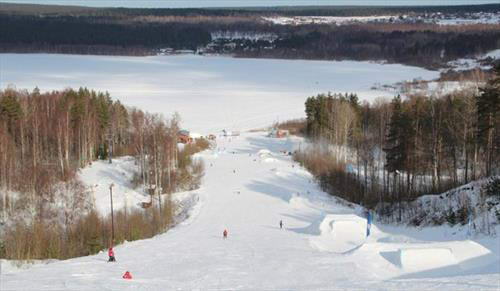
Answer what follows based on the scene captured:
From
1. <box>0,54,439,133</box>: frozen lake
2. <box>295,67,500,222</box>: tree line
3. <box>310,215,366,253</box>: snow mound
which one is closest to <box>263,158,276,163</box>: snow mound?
<box>295,67,500,222</box>: tree line

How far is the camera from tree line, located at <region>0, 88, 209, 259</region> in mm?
30406

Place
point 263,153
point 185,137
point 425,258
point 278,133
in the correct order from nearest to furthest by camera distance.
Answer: point 425,258, point 263,153, point 185,137, point 278,133

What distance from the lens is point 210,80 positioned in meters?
132

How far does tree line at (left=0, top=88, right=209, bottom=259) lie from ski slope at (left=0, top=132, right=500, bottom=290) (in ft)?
10.6

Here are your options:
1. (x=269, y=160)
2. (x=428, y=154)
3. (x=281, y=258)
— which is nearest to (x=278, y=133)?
(x=269, y=160)

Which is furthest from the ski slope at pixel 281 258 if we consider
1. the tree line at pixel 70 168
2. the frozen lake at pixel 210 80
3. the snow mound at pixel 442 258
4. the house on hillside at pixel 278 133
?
the frozen lake at pixel 210 80

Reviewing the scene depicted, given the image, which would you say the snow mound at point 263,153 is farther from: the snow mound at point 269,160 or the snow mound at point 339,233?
the snow mound at point 339,233

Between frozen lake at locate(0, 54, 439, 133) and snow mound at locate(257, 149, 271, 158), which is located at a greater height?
frozen lake at locate(0, 54, 439, 133)

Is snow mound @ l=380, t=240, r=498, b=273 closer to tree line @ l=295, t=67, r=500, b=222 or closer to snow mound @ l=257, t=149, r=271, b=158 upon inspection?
tree line @ l=295, t=67, r=500, b=222

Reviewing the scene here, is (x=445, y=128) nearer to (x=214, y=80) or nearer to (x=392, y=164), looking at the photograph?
(x=392, y=164)

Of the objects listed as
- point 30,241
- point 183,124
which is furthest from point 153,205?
point 183,124

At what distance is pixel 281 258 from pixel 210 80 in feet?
362

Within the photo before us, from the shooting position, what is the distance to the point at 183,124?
83.1m

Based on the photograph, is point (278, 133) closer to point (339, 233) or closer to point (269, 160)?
point (269, 160)
